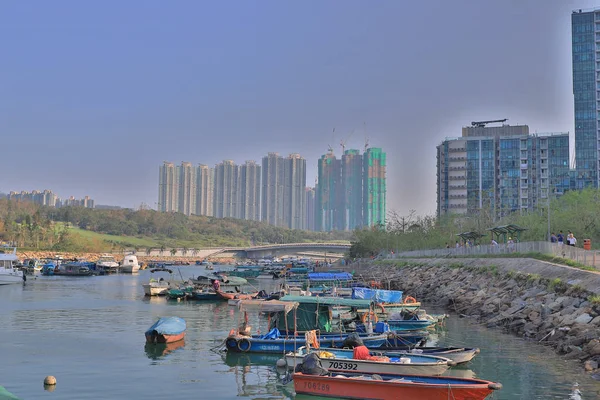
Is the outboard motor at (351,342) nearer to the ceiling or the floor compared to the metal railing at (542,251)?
nearer to the floor

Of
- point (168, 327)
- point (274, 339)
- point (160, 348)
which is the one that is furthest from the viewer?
point (168, 327)

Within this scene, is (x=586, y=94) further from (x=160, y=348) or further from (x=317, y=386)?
(x=317, y=386)

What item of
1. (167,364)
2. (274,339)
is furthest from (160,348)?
(274,339)

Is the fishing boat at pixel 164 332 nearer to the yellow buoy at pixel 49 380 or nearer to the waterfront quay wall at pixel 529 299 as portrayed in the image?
the yellow buoy at pixel 49 380

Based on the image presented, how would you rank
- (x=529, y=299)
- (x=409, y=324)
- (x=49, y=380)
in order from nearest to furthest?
(x=49, y=380)
(x=409, y=324)
(x=529, y=299)

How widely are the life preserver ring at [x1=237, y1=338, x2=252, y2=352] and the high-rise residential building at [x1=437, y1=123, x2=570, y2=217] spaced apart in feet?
379

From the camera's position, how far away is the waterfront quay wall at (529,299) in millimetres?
29859

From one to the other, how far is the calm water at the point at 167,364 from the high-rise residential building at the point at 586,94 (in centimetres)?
11463

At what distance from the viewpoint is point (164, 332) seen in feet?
110

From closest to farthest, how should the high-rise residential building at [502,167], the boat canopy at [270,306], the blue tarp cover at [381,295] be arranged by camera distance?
the boat canopy at [270,306] → the blue tarp cover at [381,295] → the high-rise residential building at [502,167]

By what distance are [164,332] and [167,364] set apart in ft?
16.3

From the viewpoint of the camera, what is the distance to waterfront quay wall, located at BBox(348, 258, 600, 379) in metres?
29.9

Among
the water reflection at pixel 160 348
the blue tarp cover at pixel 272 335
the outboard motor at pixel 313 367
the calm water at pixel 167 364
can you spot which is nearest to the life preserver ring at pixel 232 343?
the calm water at pixel 167 364

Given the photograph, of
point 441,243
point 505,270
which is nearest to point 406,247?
point 441,243
